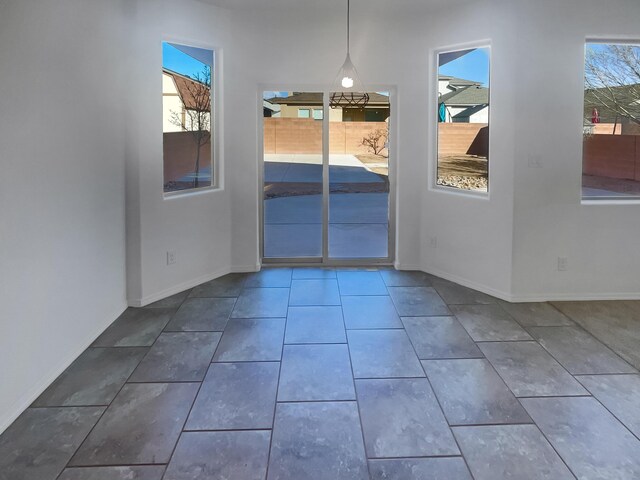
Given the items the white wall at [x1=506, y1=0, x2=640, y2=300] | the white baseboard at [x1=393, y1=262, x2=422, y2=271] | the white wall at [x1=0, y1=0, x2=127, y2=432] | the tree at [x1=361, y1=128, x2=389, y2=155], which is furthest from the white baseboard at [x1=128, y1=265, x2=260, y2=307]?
the white wall at [x1=506, y1=0, x2=640, y2=300]

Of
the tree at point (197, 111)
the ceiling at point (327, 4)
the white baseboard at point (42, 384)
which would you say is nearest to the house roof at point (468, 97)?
the ceiling at point (327, 4)

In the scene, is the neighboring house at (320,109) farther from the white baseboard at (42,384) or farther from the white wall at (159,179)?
the white baseboard at (42,384)

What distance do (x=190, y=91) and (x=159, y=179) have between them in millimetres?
1018

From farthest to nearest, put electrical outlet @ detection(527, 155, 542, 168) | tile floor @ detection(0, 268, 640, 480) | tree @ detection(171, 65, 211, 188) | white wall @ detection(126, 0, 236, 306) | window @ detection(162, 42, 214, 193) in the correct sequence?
tree @ detection(171, 65, 211, 188)
window @ detection(162, 42, 214, 193)
electrical outlet @ detection(527, 155, 542, 168)
white wall @ detection(126, 0, 236, 306)
tile floor @ detection(0, 268, 640, 480)

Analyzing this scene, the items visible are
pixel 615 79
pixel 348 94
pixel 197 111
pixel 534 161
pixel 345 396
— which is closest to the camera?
pixel 345 396

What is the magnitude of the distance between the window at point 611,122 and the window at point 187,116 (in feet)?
11.6

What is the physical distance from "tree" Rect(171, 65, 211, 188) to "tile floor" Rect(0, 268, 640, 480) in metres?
1.68

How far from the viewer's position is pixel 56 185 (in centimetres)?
307

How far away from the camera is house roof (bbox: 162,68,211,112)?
484 cm

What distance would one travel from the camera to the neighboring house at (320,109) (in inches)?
222

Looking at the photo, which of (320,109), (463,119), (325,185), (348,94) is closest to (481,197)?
(463,119)

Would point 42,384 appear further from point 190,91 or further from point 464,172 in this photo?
point 464,172

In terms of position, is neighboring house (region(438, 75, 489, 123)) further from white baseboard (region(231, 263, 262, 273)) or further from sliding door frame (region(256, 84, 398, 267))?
white baseboard (region(231, 263, 262, 273))

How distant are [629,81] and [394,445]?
4.02 m
